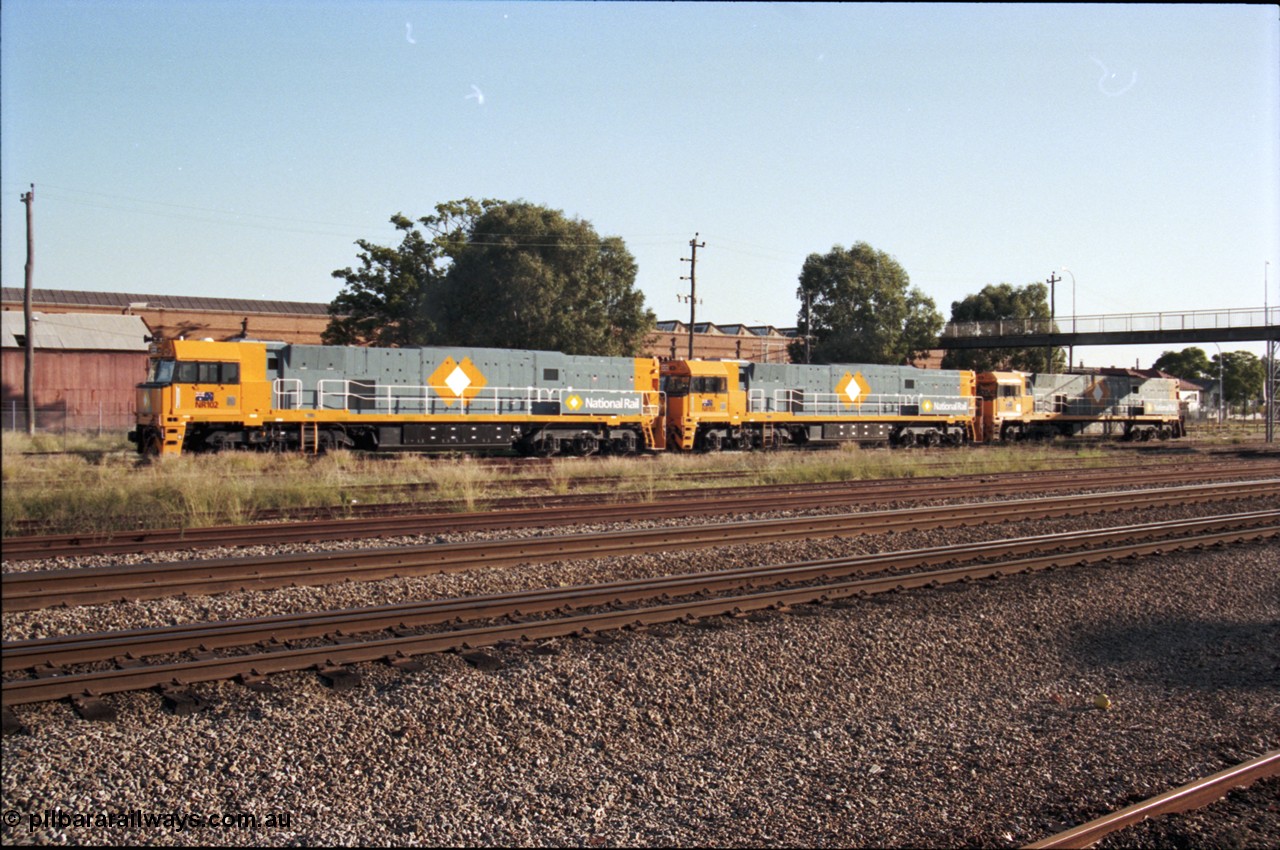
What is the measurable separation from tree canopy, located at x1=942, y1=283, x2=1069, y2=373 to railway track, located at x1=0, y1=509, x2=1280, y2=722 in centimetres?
4737

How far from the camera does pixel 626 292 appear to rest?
137ft

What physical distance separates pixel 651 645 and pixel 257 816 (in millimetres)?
3640

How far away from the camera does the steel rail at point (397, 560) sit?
923 cm

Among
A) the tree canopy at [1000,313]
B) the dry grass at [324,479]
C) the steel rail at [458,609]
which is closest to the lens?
the steel rail at [458,609]

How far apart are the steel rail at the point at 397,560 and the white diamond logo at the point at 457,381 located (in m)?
13.6

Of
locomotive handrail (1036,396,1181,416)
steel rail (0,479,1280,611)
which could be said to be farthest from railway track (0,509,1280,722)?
locomotive handrail (1036,396,1181,416)

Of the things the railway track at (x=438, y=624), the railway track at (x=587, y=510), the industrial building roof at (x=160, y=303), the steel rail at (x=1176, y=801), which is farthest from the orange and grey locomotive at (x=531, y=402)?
the industrial building roof at (x=160, y=303)

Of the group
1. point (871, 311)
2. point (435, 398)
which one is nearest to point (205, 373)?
point (435, 398)

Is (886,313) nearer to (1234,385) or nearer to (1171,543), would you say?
(1171,543)

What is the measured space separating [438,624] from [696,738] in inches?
116

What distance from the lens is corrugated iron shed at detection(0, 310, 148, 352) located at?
37.1m

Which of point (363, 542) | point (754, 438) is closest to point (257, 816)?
point (363, 542)

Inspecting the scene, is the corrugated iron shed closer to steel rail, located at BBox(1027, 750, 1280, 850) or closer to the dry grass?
the dry grass

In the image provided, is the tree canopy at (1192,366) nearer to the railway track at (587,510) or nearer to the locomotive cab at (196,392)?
the railway track at (587,510)
